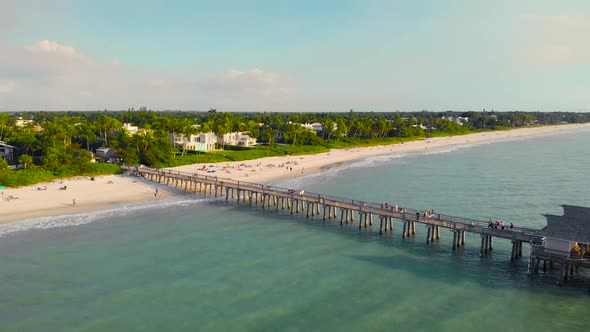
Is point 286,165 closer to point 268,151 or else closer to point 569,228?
point 268,151

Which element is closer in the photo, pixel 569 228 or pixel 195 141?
pixel 569 228

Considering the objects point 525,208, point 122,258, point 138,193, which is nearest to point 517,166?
point 525,208

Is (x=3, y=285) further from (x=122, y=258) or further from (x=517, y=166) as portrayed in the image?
(x=517, y=166)

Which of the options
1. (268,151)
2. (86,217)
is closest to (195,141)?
(268,151)

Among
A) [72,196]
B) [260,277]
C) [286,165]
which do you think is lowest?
[260,277]

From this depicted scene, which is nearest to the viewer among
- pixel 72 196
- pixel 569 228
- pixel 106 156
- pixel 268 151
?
pixel 569 228
